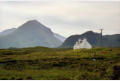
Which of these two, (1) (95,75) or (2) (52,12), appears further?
(2) (52,12)

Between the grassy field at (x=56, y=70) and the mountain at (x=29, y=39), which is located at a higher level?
the mountain at (x=29, y=39)

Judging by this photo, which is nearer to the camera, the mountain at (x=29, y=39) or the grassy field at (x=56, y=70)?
the grassy field at (x=56, y=70)

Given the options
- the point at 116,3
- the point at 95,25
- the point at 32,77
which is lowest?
the point at 32,77

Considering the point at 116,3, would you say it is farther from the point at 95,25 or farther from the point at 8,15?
the point at 8,15

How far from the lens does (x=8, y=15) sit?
27094 millimetres

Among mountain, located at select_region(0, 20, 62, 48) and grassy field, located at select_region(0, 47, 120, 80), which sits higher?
mountain, located at select_region(0, 20, 62, 48)

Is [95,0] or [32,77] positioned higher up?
[95,0]

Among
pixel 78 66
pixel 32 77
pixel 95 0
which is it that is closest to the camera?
pixel 32 77

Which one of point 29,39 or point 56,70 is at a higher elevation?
point 29,39

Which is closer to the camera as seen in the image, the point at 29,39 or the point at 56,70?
the point at 56,70

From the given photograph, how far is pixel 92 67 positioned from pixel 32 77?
7077 mm

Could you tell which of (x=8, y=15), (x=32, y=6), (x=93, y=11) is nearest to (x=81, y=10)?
(x=93, y=11)

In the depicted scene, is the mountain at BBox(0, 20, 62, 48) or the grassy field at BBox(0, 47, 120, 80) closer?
the grassy field at BBox(0, 47, 120, 80)

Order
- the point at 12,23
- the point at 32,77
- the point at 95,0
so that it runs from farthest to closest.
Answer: the point at 12,23, the point at 95,0, the point at 32,77
